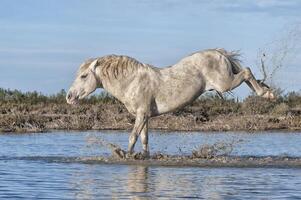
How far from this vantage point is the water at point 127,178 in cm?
1184

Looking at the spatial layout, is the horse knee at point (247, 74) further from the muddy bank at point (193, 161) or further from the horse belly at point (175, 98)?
the muddy bank at point (193, 161)

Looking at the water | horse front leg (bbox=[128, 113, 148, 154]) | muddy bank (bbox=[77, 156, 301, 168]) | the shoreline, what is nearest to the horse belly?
horse front leg (bbox=[128, 113, 148, 154])

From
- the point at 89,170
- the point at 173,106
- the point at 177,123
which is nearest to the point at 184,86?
the point at 173,106

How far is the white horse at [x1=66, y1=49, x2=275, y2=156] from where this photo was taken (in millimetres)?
16781

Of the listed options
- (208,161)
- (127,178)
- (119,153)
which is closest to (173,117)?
(119,153)

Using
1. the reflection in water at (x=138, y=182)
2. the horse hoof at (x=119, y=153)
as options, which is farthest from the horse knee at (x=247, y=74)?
the horse hoof at (x=119, y=153)

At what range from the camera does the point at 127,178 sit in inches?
546

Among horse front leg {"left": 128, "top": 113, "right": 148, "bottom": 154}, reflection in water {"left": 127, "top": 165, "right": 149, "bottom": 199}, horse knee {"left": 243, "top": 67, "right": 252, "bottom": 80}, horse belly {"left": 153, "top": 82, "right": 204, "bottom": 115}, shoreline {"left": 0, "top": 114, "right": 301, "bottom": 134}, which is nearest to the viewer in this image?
reflection in water {"left": 127, "top": 165, "right": 149, "bottom": 199}

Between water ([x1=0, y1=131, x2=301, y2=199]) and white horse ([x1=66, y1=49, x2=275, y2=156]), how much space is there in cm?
147

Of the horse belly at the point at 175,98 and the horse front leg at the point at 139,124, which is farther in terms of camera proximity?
the horse front leg at the point at 139,124

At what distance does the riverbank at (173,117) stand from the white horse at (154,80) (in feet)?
39.3

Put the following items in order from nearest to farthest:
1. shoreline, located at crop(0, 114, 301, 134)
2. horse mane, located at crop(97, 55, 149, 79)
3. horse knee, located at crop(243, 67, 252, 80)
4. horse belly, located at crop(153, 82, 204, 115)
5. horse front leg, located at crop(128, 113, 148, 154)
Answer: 1. horse knee, located at crop(243, 67, 252, 80)
2. horse belly, located at crop(153, 82, 204, 115)
3. horse front leg, located at crop(128, 113, 148, 154)
4. horse mane, located at crop(97, 55, 149, 79)
5. shoreline, located at crop(0, 114, 301, 134)

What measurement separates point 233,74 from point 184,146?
581 centimetres

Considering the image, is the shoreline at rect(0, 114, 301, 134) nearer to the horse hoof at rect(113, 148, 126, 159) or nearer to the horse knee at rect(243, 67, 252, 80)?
the horse hoof at rect(113, 148, 126, 159)
